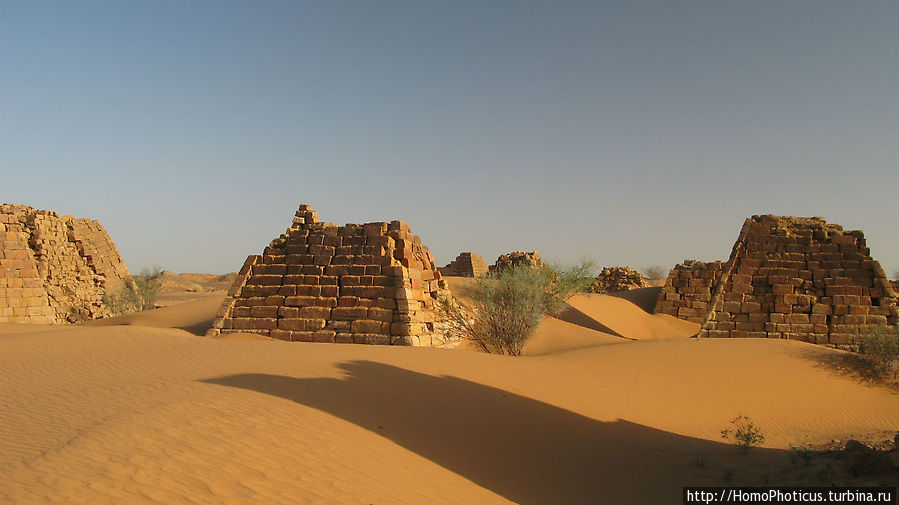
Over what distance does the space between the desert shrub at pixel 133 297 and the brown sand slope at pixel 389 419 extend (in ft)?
40.0

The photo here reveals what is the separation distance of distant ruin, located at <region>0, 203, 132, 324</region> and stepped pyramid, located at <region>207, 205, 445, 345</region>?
30.0ft

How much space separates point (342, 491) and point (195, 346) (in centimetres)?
760

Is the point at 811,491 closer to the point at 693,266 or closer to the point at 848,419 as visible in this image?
the point at 848,419

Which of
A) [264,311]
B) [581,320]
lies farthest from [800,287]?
[264,311]

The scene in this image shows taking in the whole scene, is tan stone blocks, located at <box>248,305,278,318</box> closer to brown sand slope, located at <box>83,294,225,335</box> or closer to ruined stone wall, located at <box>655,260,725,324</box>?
brown sand slope, located at <box>83,294,225,335</box>

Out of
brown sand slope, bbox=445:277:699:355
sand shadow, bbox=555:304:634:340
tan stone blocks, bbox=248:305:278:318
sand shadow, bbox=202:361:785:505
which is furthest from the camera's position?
sand shadow, bbox=555:304:634:340

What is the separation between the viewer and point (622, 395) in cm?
977

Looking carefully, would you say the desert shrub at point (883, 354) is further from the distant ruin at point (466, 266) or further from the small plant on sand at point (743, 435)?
the distant ruin at point (466, 266)

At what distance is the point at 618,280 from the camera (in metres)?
35.4

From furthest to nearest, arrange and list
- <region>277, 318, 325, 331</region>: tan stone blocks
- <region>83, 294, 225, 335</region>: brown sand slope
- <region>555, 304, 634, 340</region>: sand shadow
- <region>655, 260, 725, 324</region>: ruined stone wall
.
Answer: <region>655, 260, 725, 324</region>: ruined stone wall → <region>555, 304, 634, 340</region>: sand shadow → <region>83, 294, 225, 335</region>: brown sand slope → <region>277, 318, 325, 331</region>: tan stone blocks

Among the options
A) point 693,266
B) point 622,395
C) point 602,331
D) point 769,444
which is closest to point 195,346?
point 622,395

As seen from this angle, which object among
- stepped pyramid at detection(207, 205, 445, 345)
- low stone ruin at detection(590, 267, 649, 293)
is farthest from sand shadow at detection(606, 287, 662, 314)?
stepped pyramid at detection(207, 205, 445, 345)

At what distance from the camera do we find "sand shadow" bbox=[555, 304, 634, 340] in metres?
21.6

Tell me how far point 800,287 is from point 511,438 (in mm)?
12676
